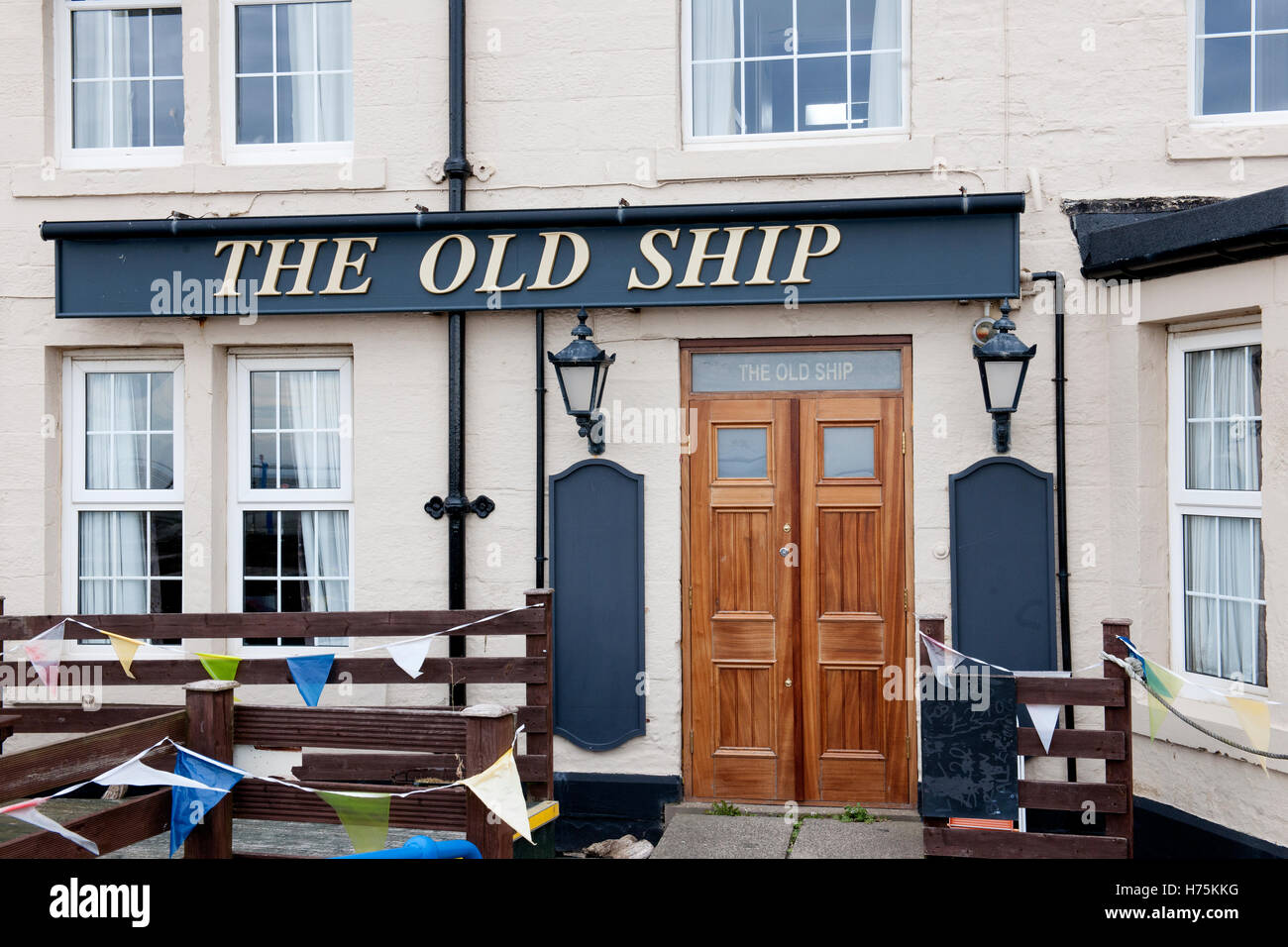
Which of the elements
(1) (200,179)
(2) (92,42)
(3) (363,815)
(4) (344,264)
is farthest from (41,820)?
(2) (92,42)

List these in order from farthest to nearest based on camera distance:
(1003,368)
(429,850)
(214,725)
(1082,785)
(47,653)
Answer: (47,653) → (1003,368) → (1082,785) → (214,725) → (429,850)

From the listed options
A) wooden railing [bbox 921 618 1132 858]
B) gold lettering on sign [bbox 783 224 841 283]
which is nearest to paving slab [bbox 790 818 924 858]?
wooden railing [bbox 921 618 1132 858]

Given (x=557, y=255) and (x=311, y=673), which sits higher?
(x=557, y=255)

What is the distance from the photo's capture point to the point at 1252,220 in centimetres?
530

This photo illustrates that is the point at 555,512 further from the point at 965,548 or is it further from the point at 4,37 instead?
the point at 4,37

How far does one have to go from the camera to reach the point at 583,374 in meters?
6.42

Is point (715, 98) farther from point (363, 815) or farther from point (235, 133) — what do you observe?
point (363, 815)

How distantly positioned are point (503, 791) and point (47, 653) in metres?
3.92

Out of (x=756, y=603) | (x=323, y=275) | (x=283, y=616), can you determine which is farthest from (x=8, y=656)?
(x=756, y=603)

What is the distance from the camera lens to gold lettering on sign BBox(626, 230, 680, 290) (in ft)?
21.5

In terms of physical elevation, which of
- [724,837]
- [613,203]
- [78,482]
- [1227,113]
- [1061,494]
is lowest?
[724,837]

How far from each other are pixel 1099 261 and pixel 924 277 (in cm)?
94

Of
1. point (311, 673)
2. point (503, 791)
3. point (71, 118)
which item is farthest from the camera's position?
point (71, 118)

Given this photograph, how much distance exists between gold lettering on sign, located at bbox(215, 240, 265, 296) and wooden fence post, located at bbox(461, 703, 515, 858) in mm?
3875
